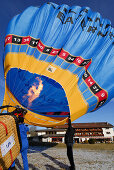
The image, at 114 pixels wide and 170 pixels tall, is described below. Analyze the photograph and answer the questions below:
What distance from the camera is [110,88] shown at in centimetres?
824

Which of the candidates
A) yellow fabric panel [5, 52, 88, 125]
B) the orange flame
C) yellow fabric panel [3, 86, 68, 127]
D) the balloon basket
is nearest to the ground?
yellow fabric panel [3, 86, 68, 127]

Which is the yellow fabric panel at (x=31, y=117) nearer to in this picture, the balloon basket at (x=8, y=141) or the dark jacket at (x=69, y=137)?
the dark jacket at (x=69, y=137)

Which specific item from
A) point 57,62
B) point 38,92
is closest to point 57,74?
point 57,62

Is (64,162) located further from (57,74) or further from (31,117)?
(57,74)

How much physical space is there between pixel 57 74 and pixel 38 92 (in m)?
1.50

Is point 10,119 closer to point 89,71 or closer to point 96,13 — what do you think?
point 89,71

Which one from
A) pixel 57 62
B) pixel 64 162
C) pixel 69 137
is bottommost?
pixel 64 162

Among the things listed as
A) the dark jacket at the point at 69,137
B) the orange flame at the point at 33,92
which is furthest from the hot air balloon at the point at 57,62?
the dark jacket at the point at 69,137

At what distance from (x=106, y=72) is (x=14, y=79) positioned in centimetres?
570

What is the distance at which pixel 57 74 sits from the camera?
7.41 metres

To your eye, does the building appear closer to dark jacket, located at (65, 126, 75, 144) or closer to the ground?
the ground

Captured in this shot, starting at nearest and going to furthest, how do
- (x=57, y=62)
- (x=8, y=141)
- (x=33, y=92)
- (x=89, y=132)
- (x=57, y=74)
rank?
(x=8, y=141), (x=33, y=92), (x=57, y=74), (x=57, y=62), (x=89, y=132)

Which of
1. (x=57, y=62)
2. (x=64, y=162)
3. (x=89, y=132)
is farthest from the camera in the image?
(x=89, y=132)

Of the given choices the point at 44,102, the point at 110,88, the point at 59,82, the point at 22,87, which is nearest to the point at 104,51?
the point at 110,88
